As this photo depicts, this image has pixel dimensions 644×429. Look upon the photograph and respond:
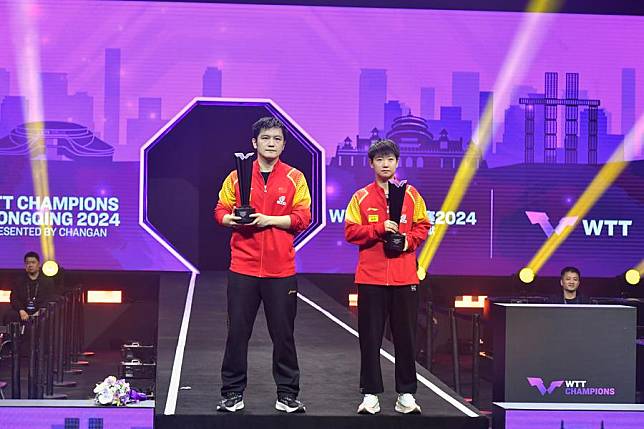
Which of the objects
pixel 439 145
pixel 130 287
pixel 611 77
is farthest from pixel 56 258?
pixel 611 77

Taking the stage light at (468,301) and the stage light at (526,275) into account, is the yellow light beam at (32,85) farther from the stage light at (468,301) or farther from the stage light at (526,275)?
the stage light at (526,275)

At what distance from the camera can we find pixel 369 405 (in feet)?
15.6

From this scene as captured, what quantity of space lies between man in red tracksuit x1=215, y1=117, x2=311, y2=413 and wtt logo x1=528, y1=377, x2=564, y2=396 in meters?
1.45

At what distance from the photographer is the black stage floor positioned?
4652 mm

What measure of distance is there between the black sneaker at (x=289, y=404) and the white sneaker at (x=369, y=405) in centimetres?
26

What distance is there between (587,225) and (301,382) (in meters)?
5.71

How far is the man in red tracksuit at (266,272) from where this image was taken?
15.6 ft

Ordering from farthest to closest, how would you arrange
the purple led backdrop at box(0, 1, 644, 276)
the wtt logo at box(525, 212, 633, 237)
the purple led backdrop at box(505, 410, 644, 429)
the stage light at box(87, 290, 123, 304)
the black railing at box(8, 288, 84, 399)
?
1. the stage light at box(87, 290, 123, 304)
2. the wtt logo at box(525, 212, 633, 237)
3. the purple led backdrop at box(0, 1, 644, 276)
4. the black railing at box(8, 288, 84, 399)
5. the purple led backdrop at box(505, 410, 644, 429)

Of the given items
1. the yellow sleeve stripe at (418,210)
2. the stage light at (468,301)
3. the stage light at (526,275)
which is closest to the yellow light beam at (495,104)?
the stage light at (468,301)

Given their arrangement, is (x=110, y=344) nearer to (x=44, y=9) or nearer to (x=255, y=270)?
(x=44, y=9)

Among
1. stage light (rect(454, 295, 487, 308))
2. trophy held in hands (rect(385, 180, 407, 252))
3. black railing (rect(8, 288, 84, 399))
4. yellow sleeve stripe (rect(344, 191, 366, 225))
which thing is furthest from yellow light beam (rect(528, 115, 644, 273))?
trophy held in hands (rect(385, 180, 407, 252))

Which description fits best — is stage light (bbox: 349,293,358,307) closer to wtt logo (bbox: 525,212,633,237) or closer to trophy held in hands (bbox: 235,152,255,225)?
wtt logo (bbox: 525,212,633,237)

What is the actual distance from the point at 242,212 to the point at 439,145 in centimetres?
599

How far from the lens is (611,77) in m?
10.6
